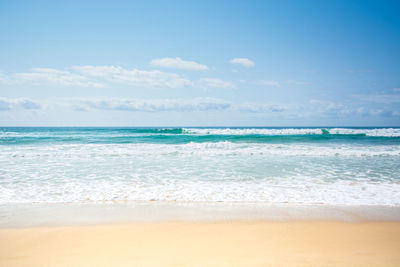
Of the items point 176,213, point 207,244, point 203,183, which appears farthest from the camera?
point 203,183

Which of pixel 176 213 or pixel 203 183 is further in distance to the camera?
pixel 203 183

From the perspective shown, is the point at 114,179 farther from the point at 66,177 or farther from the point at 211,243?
the point at 211,243

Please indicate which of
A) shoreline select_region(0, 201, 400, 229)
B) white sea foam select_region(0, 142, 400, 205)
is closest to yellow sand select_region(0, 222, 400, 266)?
shoreline select_region(0, 201, 400, 229)

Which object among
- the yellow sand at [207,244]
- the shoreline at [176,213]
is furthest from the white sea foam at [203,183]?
the yellow sand at [207,244]

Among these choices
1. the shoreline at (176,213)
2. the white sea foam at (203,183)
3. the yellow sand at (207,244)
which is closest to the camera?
the yellow sand at (207,244)

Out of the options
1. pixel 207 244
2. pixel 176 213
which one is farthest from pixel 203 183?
pixel 207 244

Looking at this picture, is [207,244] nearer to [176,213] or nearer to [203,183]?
[176,213]

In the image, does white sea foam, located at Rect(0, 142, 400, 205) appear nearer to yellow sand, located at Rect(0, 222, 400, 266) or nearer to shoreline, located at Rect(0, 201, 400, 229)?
shoreline, located at Rect(0, 201, 400, 229)

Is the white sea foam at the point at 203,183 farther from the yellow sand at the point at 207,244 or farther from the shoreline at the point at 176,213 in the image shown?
the yellow sand at the point at 207,244

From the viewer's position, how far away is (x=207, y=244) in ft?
11.4

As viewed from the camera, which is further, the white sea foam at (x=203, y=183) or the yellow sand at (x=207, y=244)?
the white sea foam at (x=203, y=183)

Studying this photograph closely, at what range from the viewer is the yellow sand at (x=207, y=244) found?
3023 mm

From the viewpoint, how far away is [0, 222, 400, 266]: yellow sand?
3023mm

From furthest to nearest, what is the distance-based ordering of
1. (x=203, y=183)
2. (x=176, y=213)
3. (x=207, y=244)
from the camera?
1. (x=203, y=183)
2. (x=176, y=213)
3. (x=207, y=244)
